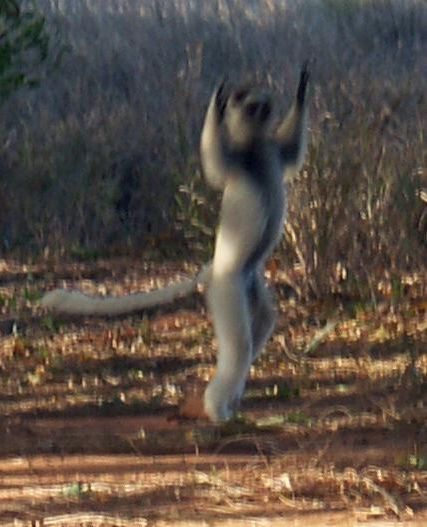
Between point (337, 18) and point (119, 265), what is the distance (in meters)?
9.33

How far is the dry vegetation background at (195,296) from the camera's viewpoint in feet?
19.3

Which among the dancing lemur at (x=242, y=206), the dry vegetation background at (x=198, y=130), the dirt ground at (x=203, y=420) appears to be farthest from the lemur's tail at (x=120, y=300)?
the dry vegetation background at (x=198, y=130)

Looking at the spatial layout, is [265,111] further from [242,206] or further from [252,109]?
[242,206]

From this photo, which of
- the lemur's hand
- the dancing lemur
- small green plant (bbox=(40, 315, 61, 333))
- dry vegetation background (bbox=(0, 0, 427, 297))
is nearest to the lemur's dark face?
the dancing lemur

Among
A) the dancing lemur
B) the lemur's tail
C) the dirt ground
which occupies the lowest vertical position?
the dirt ground

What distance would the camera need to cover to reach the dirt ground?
559 centimetres

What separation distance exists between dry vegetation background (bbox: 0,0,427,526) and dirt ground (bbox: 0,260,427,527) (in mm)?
18

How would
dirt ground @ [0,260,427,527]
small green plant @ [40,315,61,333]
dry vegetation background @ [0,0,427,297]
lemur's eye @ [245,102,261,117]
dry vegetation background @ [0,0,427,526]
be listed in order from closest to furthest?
1. dirt ground @ [0,260,427,527]
2. dry vegetation background @ [0,0,427,526]
3. lemur's eye @ [245,102,261,117]
4. dry vegetation background @ [0,0,427,297]
5. small green plant @ [40,315,61,333]

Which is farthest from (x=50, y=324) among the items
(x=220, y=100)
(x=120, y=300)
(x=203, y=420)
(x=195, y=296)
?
(x=220, y=100)

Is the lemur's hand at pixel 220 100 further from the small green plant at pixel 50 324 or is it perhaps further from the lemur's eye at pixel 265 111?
the small green plant at pixel 50 324

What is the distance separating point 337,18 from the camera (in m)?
20.0

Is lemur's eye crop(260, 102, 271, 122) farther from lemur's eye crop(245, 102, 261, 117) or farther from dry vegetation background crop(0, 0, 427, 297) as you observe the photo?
dry vegetation background crop(0, 0, 427, 297)

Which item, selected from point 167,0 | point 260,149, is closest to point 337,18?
point 167,0

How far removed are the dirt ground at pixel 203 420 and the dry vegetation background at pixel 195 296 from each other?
0.06ft
